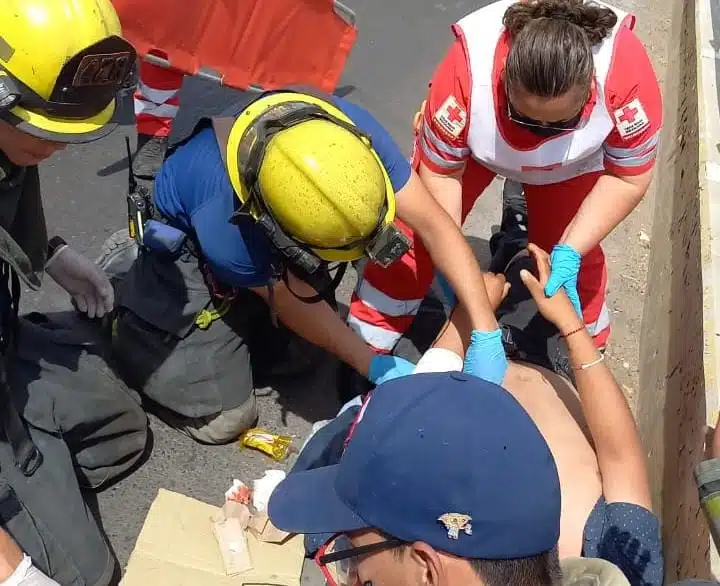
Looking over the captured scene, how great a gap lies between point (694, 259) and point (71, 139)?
2.23 m

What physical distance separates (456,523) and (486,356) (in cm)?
133

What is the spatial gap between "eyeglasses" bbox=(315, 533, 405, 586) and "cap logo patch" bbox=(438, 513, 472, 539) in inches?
3.6

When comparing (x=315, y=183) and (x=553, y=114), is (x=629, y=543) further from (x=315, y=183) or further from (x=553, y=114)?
(x=553, y=114)

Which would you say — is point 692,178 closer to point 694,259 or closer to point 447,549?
point 694,259

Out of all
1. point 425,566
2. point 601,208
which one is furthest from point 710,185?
point 425,566

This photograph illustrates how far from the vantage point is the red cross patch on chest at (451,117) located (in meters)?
2.87

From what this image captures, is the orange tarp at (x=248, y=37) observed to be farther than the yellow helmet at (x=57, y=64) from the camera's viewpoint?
Yes

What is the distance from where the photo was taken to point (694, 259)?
3053mm

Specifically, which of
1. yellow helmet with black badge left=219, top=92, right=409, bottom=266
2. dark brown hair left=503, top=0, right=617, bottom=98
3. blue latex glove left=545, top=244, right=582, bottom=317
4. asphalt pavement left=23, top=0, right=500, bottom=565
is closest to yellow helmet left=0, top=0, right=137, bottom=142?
yellow helmet with black badge left=219, top=92, right=409, bottom=266

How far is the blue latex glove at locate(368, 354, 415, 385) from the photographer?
286cm

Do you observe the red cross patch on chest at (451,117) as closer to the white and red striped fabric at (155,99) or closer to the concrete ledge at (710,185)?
the concrete ledge at (710,185)

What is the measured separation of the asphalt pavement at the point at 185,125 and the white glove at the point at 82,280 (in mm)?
366

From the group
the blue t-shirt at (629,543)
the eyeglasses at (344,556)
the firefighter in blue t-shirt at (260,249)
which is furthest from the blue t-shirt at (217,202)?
the blue t-shirt at (629,543)

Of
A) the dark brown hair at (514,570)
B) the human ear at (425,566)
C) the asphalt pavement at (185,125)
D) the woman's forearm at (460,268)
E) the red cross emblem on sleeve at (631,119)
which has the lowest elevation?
the asphalt pavement at (185,125)
